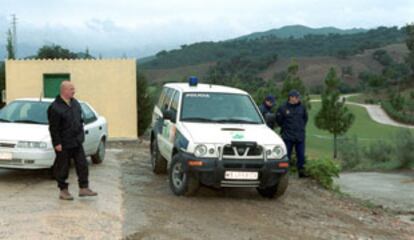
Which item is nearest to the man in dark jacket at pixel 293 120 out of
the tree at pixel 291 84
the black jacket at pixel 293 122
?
the black jacket at pixel 293 122

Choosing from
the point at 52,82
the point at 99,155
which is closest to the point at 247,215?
the point at 99,155

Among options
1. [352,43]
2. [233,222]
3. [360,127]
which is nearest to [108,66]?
[233,222]

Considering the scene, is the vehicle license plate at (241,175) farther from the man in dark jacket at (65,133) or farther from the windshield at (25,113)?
the windshield at (25,113)

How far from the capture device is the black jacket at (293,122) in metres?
12.5

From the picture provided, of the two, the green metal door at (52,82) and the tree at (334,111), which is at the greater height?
the green metal door at (52,82)

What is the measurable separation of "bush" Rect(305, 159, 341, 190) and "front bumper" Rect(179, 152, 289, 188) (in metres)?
3.28

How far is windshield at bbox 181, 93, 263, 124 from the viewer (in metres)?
10.8

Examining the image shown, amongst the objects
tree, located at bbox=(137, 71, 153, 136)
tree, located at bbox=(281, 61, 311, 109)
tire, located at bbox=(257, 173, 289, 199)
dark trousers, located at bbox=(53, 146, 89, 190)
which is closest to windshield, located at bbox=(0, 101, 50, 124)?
dark trousers, located at bbox=(53, 146, 89, 190)

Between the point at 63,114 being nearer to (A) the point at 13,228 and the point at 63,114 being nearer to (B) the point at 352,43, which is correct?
(A) the point at 13,228

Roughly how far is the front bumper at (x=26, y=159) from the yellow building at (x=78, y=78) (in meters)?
10.6

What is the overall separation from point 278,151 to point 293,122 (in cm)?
286

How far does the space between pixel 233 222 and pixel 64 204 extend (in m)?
2.35

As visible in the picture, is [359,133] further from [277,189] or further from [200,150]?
[200,150]

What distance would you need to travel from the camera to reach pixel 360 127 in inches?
2662
